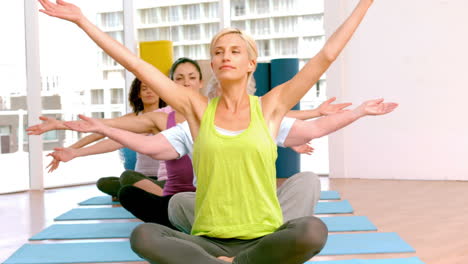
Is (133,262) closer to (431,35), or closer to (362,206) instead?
(362,206)

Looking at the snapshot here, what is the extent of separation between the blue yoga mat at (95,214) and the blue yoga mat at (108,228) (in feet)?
1.01

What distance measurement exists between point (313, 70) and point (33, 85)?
4.44 meters

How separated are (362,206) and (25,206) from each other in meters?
2.58

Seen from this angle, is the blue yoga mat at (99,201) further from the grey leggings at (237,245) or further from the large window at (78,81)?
the grey leggings at (237,245)

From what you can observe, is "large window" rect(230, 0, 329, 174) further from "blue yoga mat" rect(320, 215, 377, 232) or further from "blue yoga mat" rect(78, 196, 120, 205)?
"blue yoga mat" rect(320, 215, 377, 232)

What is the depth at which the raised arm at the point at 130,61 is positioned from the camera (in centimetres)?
187

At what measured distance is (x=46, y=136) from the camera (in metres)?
6.17

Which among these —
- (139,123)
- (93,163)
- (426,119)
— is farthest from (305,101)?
(139,123)

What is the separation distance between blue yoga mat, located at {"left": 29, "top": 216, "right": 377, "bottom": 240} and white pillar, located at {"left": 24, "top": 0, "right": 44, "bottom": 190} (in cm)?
235

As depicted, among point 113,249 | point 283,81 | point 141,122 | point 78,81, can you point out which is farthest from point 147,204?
point 78,81

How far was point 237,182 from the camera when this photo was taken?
76.5 inches

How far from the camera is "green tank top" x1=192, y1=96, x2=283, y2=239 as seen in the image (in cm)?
194

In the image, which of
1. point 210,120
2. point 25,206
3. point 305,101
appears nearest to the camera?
point 210,120

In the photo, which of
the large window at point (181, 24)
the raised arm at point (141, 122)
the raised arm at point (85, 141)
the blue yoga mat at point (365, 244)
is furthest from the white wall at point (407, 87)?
the raised arm at point (141, 122)
